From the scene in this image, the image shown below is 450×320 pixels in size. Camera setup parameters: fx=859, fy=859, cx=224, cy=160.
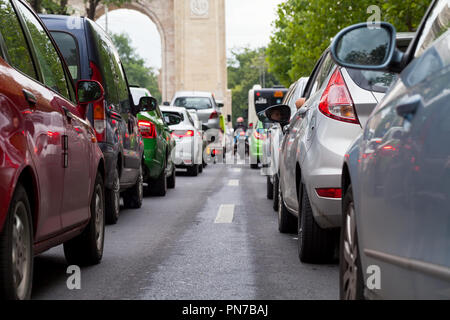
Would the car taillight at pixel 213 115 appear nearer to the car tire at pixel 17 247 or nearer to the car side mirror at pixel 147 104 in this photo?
the car side mirror at pixel 147 104

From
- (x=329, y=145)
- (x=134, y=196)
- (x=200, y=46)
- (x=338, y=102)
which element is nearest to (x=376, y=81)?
(x=338, y=102)

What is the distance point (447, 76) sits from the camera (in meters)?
2.78

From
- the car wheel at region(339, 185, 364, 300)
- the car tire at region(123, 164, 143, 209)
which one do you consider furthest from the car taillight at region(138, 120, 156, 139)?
the car wheel at region(339, 185, 364, 300)

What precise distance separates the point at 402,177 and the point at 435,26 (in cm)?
79

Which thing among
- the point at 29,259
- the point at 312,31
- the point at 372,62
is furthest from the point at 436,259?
the point at 312,31

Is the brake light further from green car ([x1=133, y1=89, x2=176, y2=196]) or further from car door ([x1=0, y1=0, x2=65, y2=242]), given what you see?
green car ([x1=133, y1=89, x2=176, y2=196])

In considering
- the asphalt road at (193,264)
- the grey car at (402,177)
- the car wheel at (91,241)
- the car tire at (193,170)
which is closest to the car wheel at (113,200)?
the asphalt road at (193,264)

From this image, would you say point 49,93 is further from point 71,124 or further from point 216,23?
point 216,23

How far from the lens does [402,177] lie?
9.89 feet

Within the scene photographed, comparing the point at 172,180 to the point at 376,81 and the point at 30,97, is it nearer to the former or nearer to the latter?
the point at 376,81

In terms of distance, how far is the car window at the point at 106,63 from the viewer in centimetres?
893

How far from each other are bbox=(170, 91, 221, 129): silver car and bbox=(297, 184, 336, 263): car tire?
2483 centimetres

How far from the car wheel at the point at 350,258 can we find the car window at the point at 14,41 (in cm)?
189
